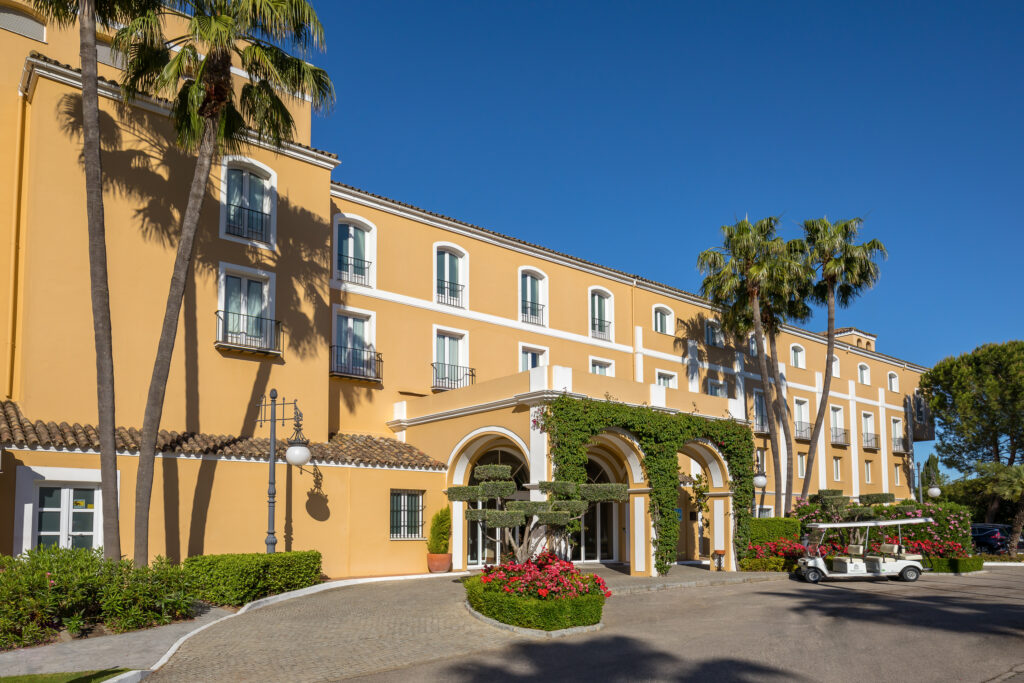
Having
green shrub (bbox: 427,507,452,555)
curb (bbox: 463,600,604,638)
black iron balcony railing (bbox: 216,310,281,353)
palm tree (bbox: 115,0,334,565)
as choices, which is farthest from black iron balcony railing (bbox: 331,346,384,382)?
curb (bbox: 463,600,604,638)

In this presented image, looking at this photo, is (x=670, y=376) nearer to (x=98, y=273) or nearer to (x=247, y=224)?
(x=247, y=224)

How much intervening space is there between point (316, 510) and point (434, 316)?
7.77 metres

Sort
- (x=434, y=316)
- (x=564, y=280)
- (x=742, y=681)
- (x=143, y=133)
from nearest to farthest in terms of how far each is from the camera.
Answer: (x=742, y=681)
(x=143, y=133)
(x=434, y=316)
(x=564, y=280)

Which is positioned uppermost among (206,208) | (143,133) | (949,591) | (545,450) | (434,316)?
(143,133)

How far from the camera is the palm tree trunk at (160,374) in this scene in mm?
15672

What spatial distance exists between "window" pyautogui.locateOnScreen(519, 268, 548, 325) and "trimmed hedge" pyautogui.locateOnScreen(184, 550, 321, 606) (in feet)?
45.0

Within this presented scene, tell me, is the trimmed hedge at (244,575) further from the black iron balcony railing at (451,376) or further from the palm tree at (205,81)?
the black iron balcony railing at (451,376)

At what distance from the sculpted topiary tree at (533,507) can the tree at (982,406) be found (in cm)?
3256

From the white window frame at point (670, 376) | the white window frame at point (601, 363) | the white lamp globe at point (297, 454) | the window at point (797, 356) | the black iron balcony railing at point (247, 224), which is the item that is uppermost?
the black iron balcony railing at point (247, 224)

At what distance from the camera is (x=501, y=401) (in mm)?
21062

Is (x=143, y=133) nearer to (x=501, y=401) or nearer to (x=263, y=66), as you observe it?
(x=263, y=66)

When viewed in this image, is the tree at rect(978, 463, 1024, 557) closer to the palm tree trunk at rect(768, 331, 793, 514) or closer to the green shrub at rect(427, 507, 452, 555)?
the palm tree trunk at rect(768, 331, 793, 514)

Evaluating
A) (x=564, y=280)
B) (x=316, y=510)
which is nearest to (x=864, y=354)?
(x=564, y=280)

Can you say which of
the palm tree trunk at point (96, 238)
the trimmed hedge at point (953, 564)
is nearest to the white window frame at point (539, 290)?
the trimmed hedge at point (953, 564)
